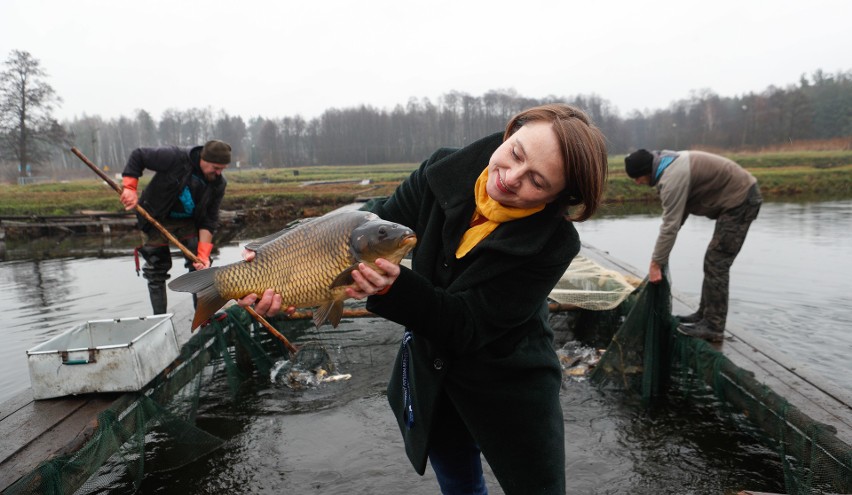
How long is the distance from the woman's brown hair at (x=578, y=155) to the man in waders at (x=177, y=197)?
16.5 ft

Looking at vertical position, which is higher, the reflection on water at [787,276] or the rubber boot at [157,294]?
the rubber boot at [157,294]

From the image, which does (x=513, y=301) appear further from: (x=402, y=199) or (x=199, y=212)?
(x=199, y=212)

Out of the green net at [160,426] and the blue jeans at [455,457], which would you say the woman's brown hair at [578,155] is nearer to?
the blue jeans at [455,457]

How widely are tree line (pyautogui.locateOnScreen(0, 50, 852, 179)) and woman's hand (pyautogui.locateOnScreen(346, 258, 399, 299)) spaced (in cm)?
4625

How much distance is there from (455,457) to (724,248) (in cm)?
439

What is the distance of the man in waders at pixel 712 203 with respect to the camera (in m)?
5.50

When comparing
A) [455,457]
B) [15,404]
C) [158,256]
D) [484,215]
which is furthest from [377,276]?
[158,256]

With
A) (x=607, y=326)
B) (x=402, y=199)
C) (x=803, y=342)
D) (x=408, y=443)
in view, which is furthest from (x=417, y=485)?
(x=803, y=342)

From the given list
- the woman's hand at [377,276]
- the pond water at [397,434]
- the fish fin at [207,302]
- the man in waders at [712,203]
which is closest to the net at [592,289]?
the man in waders at [712,203]

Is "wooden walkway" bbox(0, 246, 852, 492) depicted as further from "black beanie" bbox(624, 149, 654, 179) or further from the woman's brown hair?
the woman's brown hair

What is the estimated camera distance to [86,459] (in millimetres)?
3389

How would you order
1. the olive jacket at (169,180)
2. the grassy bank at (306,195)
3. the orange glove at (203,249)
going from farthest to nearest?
1. the grassy bank at (306,195)
2. the orange glove at (203,249)
3. the olive jacket at (169,180)

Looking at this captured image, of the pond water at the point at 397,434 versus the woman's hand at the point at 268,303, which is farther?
the pond water at the point at 397,434

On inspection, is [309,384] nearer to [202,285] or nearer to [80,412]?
[80,412]
